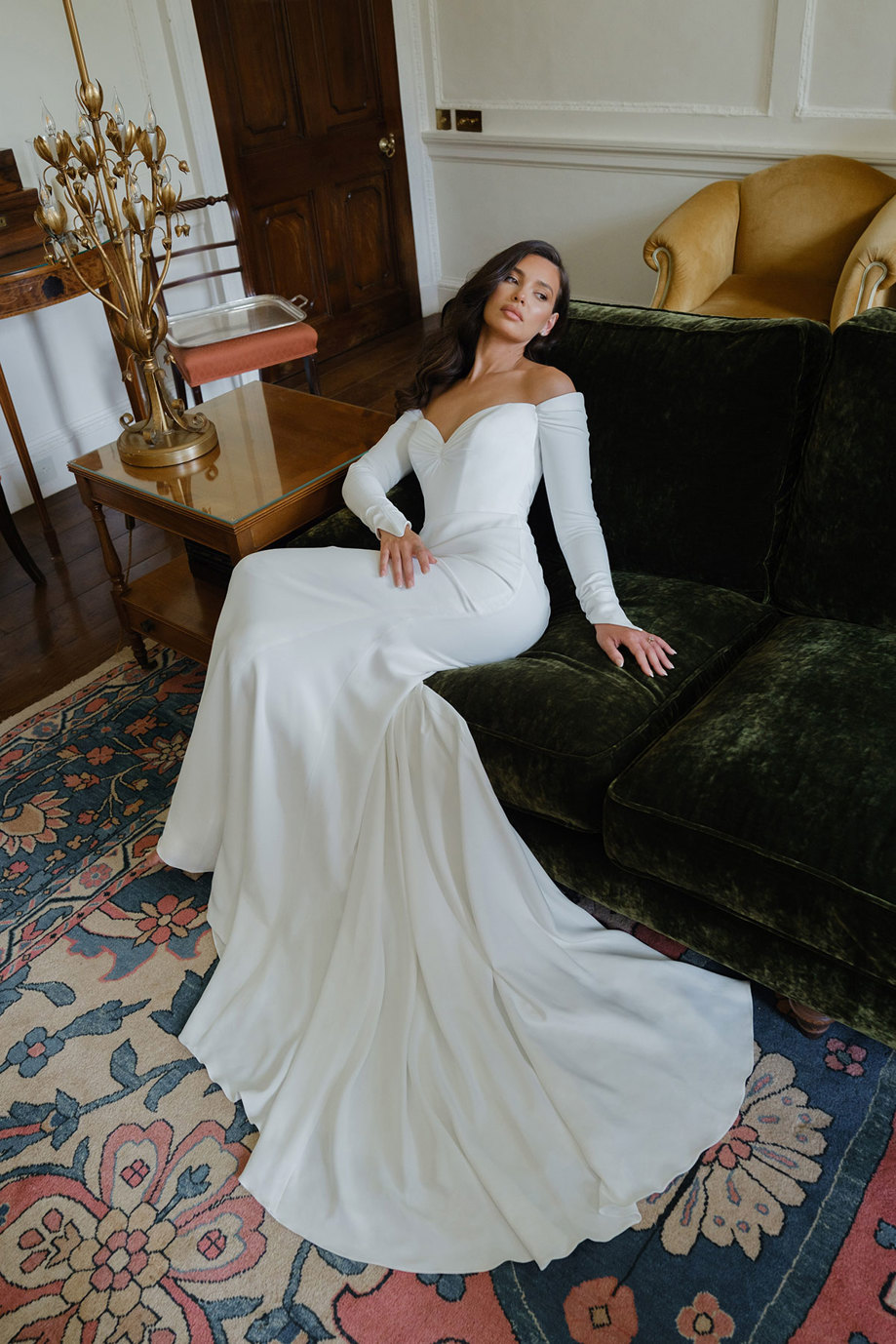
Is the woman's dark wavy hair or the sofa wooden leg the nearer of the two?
the sofa wooden leg

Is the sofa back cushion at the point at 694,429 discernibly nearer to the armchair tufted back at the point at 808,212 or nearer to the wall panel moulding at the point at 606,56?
the armchair tufted back at the point at 808,212

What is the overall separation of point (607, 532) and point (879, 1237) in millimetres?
1396

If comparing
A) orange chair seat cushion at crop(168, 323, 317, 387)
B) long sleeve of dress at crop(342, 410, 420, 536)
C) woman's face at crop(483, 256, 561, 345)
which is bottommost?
orange chair seat cushion at crop(168, 323, 317, 387)

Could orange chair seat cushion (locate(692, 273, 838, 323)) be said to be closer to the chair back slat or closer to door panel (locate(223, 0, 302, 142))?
the chair back slat

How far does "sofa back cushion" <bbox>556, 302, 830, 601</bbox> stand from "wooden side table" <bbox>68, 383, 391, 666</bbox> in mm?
649

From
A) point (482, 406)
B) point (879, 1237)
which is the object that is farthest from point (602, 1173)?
point (482, 406)

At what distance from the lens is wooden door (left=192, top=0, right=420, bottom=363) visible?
3.99 m

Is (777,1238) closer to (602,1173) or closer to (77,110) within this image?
(602,1173)

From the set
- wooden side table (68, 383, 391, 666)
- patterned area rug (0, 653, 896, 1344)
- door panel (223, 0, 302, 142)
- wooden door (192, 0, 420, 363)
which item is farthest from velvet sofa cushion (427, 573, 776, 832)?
door panel (223, 0, 302, 142)

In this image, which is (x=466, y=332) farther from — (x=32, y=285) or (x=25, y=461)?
(x=25, y=461)

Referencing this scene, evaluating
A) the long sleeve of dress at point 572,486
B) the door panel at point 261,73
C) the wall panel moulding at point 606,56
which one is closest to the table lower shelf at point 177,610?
the long sleeve of dress at point 572,486

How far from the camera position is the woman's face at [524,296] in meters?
2.08

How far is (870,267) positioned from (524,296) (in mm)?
1685

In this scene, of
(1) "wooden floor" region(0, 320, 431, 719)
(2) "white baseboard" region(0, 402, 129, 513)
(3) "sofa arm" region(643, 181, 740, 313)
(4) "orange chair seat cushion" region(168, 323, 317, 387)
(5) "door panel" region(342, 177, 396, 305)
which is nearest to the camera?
(1) "wooden floor" region(0, 320, 431, 719)
